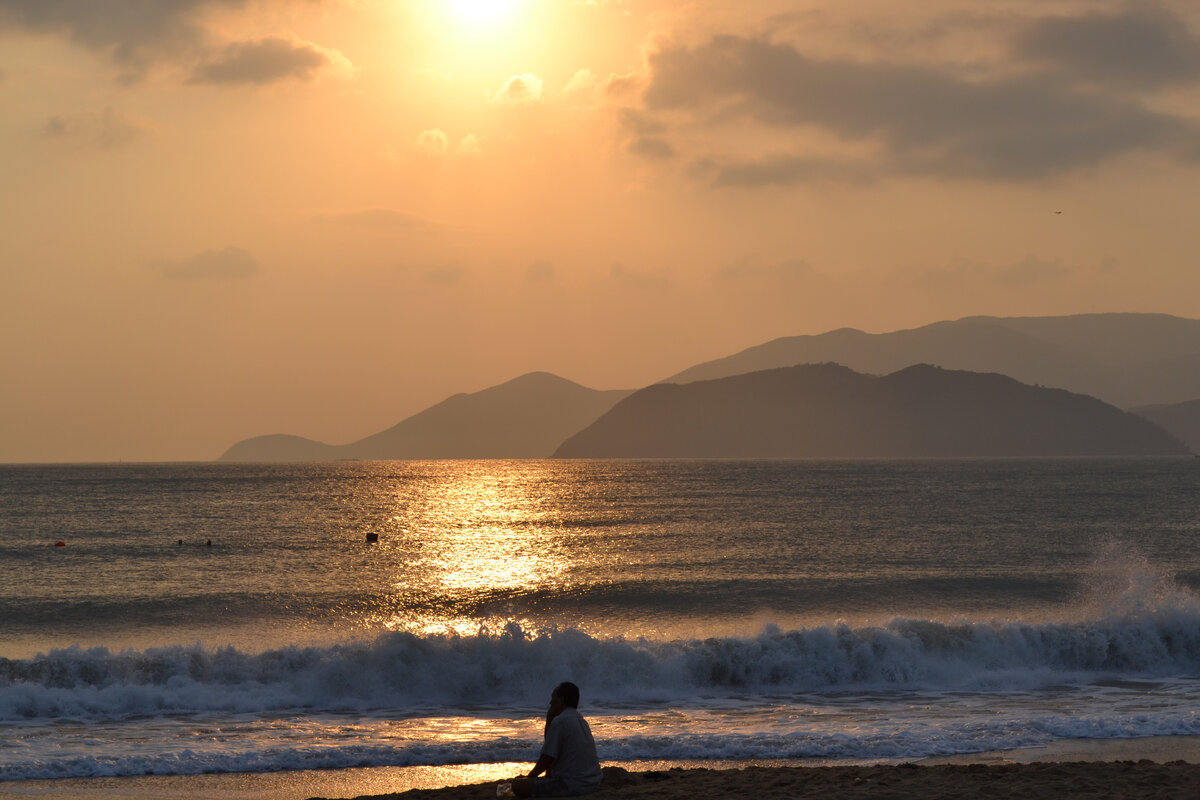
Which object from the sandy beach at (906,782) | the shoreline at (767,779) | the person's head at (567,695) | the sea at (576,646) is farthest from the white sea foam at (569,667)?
the person's head at (567,695)

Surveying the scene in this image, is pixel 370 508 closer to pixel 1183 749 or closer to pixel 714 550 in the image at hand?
pixel 714 550

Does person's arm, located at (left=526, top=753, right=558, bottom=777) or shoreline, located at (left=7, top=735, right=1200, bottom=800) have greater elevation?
person's arm, located at (left=526, top=753, right=558, bottom=777)

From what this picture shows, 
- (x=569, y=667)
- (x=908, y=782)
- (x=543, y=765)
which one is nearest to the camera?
(x=543, y=765)

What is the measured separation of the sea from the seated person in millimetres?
3989

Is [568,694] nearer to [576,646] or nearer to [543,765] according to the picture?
[543,765]

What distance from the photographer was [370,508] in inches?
3627

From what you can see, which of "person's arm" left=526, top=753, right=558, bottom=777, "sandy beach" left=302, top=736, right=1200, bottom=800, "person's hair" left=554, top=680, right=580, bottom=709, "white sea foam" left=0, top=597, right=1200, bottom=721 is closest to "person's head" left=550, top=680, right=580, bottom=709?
"person's hair" left=554, top=680, right=580, bottom=709

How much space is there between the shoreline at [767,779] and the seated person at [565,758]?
0.56m

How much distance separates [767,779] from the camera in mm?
15797

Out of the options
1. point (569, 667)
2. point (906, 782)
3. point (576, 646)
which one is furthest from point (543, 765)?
point (576, 646)

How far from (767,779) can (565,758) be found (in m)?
3.54

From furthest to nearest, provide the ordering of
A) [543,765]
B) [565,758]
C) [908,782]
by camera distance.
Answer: [908,782] → [565,758] → [543,765]

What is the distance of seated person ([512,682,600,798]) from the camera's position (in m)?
14.3

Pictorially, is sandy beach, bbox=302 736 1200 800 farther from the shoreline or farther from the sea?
the sea
